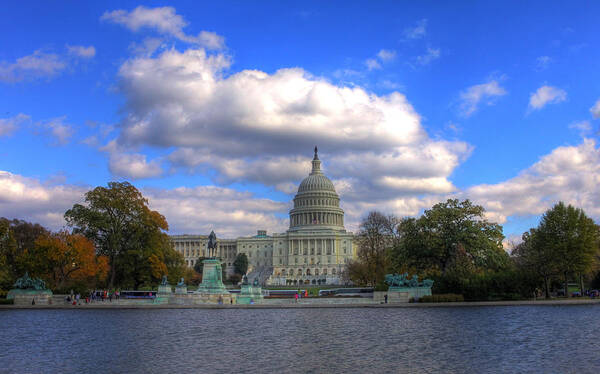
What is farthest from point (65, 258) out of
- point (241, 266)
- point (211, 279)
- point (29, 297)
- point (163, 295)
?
point (241, 266)

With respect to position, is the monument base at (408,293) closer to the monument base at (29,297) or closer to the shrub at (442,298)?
the shrub at (442,298)

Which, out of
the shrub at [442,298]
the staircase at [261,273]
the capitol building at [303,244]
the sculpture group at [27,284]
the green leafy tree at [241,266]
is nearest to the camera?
the shrub at [442,298]

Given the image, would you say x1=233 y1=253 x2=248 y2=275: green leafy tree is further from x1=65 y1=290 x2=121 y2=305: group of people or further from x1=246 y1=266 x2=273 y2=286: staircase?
x1=65 y1=290 x2=121 y2=305: group of people

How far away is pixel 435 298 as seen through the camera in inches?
1727

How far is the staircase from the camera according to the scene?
154m

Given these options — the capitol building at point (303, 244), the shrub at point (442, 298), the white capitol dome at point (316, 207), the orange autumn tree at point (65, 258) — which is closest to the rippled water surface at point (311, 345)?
the shrub at point (442, 298)

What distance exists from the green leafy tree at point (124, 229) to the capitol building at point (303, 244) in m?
88.5

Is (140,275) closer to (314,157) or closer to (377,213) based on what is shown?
(377,213)

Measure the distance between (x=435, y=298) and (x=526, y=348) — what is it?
25057mm

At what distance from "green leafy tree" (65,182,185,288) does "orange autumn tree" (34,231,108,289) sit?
376cm

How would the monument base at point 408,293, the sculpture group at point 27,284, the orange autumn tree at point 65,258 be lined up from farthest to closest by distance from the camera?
the orange autumn tree at point 65,258, the sculpture group at point 27,284, the monument base at point 408,293

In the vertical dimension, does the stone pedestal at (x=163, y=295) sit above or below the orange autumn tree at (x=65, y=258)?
below

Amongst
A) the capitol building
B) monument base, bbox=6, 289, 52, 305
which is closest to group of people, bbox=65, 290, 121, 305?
monument base, bbox=6, 289, 52, 305

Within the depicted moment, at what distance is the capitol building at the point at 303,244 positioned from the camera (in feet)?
543
